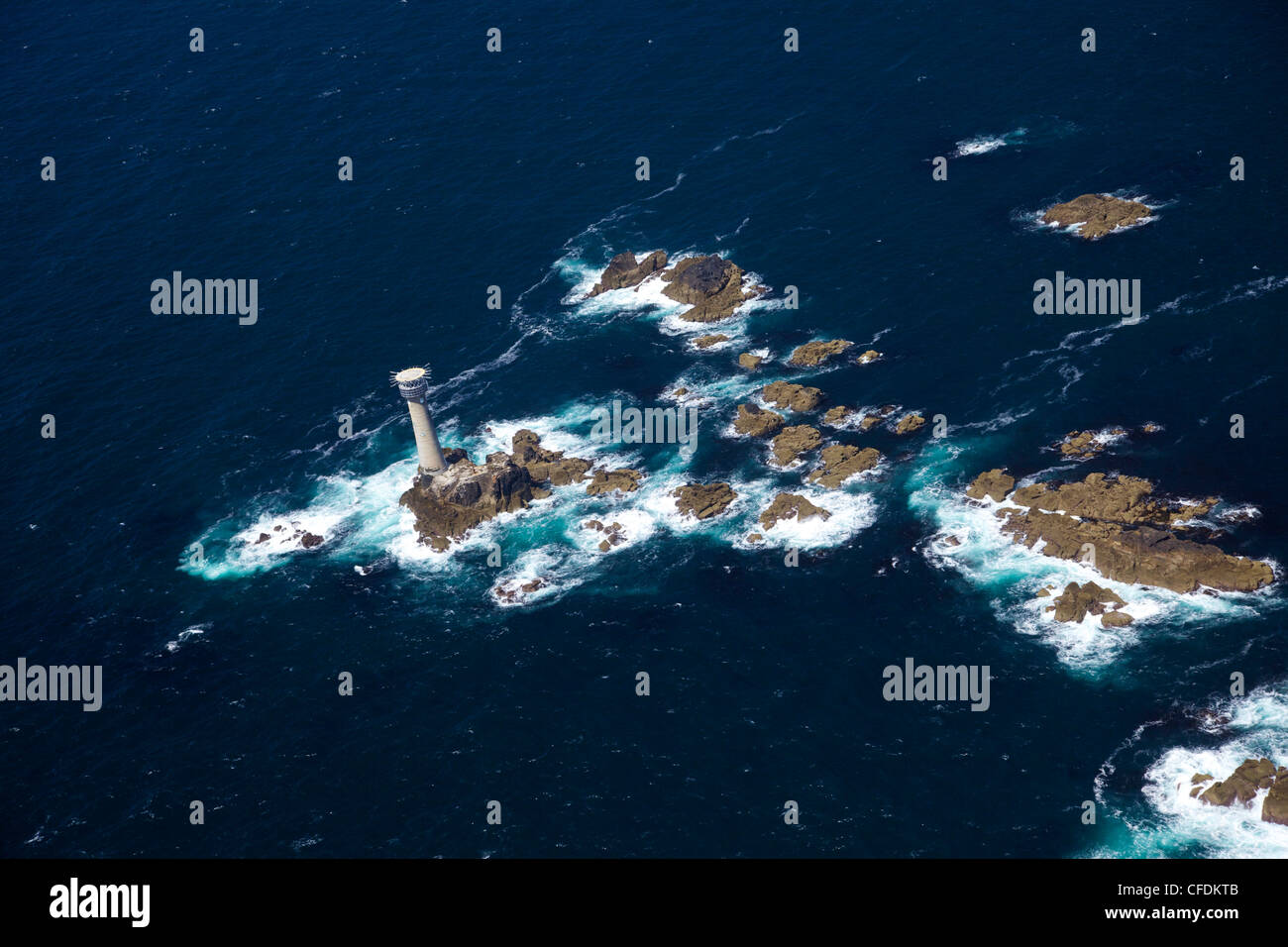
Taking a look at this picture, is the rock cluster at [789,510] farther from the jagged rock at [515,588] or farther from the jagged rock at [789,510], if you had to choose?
the jagged rock at [515,588]

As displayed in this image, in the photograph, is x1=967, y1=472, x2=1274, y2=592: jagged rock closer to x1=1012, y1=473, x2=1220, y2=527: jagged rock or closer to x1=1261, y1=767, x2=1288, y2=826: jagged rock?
x1=1012, y1=473, x2=1220, y2=527: jagged rock

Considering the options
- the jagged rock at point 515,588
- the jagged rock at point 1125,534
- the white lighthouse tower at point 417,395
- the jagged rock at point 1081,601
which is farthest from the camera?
the white lighthouse tower at point 417,395

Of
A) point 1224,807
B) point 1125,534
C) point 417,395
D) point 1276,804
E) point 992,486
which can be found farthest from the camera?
point 417,395

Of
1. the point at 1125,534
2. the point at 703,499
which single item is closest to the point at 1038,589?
the point at 1125,534

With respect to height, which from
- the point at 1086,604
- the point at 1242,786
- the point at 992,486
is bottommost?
the point at 1242,786

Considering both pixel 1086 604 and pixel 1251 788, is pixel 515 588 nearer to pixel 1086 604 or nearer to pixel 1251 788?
pixel 1086 604

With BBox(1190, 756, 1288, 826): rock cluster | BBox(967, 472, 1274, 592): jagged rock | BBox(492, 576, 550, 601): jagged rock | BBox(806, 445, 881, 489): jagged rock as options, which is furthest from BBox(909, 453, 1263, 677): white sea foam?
BBox(492, 576, 550, 601): jagged rock

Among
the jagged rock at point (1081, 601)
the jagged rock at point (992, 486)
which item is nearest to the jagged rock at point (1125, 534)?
the jagged rock at point (992, 486)
